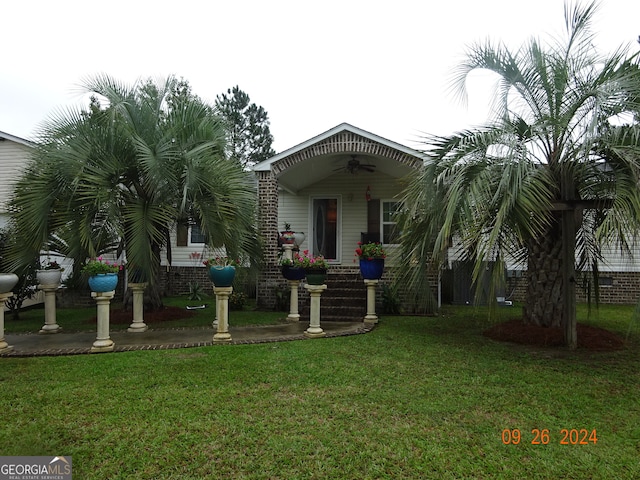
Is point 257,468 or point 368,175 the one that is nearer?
point 257,468

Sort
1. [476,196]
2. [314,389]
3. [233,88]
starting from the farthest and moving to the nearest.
Answer: [233,88], [476,196], [314,389]

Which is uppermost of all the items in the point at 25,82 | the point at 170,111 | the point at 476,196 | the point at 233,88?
the point at 233,88

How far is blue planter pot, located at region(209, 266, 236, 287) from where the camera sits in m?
6.37

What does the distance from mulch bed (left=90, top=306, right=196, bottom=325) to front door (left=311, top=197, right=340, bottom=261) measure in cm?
506

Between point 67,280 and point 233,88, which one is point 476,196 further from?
point 233,88

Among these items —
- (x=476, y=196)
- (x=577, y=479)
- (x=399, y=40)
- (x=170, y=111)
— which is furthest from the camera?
(x=399, y=40)

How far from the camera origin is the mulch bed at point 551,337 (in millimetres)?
6062

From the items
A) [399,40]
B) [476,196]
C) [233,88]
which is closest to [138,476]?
[476,196]

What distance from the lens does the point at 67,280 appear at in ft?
37.9

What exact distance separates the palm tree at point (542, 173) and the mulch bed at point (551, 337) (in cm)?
19

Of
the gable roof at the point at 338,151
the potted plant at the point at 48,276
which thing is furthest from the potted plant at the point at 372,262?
the potted plant at the point at 48,276

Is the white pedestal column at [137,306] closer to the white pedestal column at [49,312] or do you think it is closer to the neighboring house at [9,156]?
the white pedestal column at [49,312]

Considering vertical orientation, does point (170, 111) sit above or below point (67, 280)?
above

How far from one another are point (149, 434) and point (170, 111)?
21.1 feet
